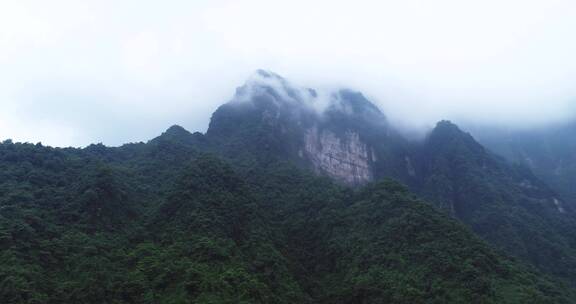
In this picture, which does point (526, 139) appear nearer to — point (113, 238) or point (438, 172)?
point (438, 172)

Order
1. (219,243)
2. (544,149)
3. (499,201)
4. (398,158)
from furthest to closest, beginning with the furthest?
(544,149) → (398,158) → (499,201) → (219,243)

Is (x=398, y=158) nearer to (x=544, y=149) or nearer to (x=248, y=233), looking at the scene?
(x=544, y=149)

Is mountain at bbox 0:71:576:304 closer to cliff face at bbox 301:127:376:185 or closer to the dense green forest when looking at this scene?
the dense green forest

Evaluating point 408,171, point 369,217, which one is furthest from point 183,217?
point 408,171

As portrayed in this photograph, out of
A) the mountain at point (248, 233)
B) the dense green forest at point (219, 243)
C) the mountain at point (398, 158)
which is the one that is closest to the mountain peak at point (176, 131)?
the mountain at point (248, 233)

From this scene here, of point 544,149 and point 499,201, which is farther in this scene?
point 544,149

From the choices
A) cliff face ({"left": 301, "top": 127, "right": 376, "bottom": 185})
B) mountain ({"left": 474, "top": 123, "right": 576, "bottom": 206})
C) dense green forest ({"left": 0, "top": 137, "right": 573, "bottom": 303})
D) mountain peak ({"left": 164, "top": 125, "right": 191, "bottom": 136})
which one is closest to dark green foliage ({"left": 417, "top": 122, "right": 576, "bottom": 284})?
cliff face ({"left": 301, "top": 127, "right": 376, "bottom": 185})

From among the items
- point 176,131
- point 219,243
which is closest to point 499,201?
point 176,131
